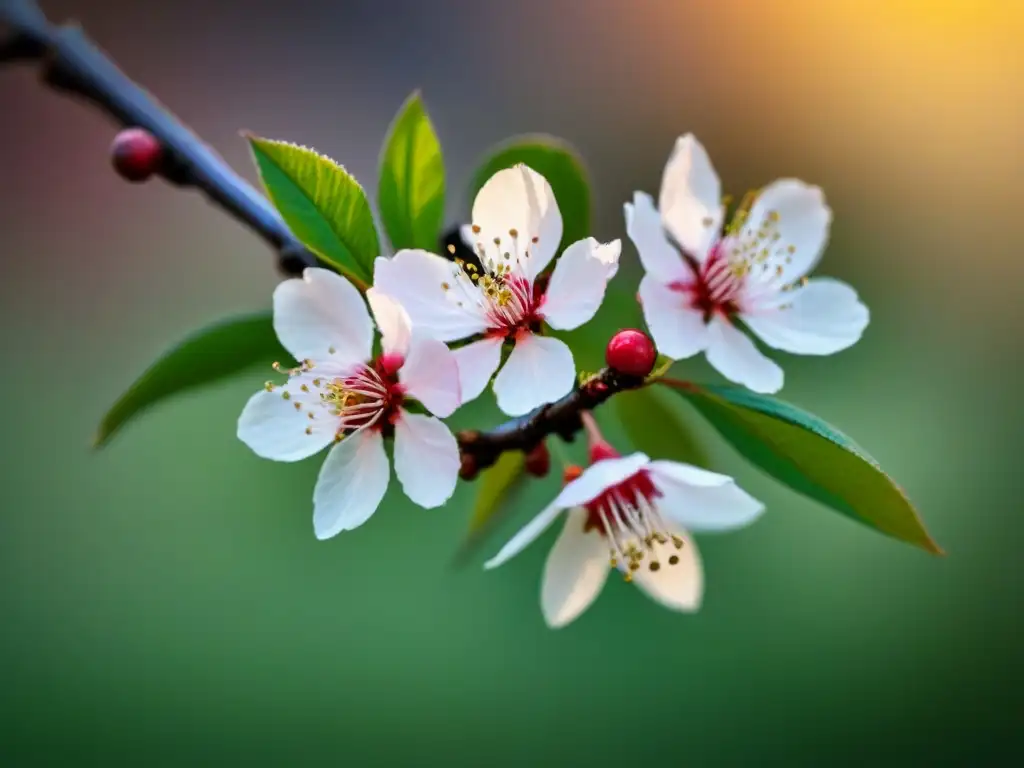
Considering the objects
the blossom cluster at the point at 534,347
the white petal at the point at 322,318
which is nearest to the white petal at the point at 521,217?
the blossom cluster at the point at 534,347

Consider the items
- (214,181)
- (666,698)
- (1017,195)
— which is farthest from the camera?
(1017,195)

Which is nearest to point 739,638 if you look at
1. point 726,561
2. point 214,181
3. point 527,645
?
point 726,561

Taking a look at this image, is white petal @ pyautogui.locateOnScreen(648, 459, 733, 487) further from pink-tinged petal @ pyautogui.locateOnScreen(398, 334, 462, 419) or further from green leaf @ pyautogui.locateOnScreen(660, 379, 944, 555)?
pink-tinged petal @ pyautogui.locateOnScreen(398, 334, 462, 419)

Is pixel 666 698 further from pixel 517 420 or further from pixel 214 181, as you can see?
pixel 214 181

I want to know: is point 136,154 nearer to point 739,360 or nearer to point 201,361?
point 201,361

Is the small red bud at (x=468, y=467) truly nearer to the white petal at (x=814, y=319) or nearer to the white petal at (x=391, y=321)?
the white petal at (x=391, y=321)

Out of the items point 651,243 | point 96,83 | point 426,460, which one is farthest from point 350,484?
point 96,83
